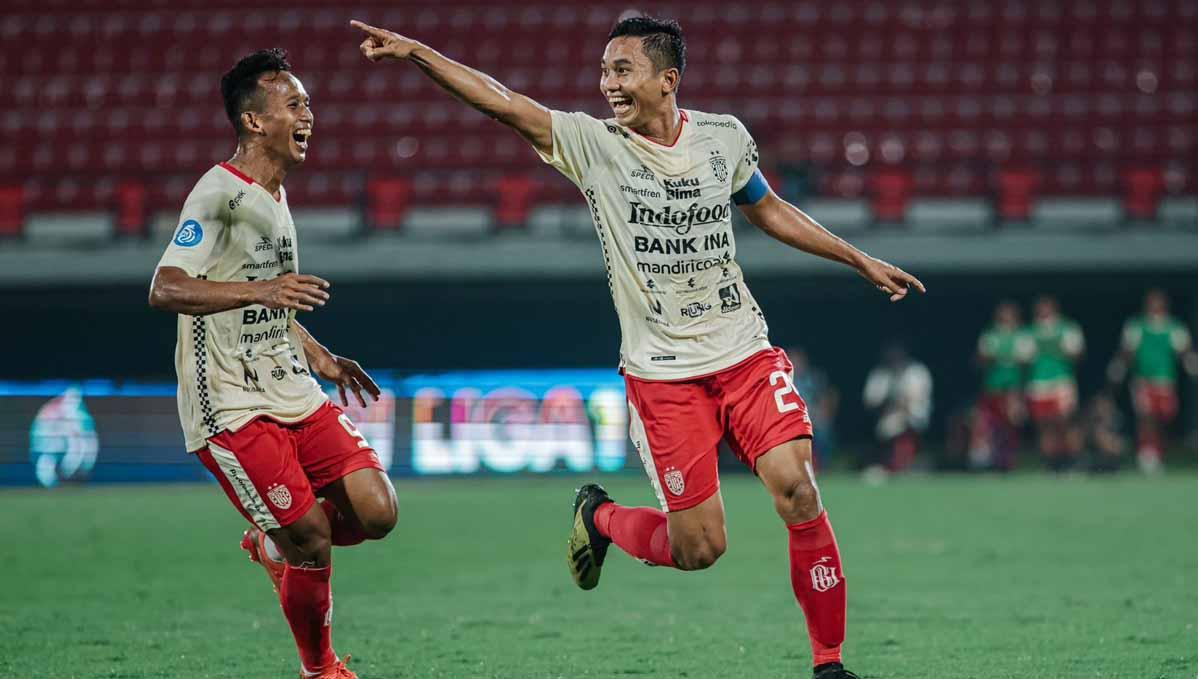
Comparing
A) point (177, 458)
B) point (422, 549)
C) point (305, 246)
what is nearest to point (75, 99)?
point (305, 246)

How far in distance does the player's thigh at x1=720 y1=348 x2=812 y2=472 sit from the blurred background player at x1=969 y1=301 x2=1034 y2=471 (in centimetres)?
1171

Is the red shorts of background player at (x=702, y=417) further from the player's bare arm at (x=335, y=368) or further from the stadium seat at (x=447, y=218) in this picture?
the stadium seat at (x=447, y=218)

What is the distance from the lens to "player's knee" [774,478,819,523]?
5172mm

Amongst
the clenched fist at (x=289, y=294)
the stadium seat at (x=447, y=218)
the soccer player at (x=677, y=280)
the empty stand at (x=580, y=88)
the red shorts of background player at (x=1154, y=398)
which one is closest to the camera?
the clenched fist at (x=289, y=294)

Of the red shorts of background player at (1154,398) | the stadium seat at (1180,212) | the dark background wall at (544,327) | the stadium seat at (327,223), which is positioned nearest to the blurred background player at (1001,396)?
the red shorts of background player at (1154,398)

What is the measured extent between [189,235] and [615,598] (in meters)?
3.76

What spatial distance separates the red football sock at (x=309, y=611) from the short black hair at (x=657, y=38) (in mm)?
2231

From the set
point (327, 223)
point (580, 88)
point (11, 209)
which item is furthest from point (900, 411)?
point (11, 209)

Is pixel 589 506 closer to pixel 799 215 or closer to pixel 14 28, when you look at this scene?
pixel 799 215

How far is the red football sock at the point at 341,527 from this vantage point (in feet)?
19.0

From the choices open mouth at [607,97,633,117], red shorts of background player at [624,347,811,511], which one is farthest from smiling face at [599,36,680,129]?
red shorts of background player at [624,347,811,511]

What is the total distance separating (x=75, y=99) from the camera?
2194 cm

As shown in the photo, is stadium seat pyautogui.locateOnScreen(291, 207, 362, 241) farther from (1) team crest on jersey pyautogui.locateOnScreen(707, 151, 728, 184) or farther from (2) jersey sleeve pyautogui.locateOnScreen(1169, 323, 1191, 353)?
(1) team crest on jersey pyautogui.locateOnScreen(707, 151, 728, 184)

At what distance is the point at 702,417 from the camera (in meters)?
5.49
